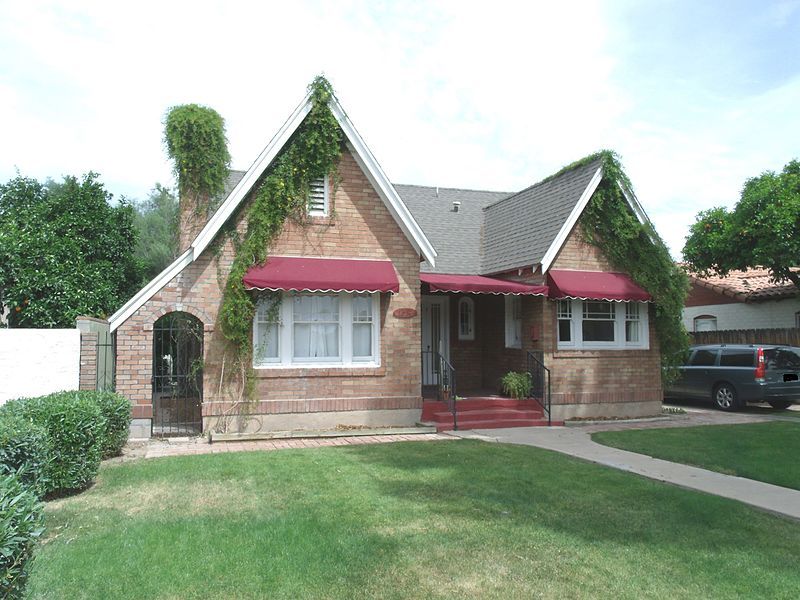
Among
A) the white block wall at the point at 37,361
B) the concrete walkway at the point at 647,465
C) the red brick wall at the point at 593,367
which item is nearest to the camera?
the concrete walkway at the point at 647,465

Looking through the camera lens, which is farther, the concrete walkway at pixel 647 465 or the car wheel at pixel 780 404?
the car wheel at pixel 780 404

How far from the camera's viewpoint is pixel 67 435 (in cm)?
775

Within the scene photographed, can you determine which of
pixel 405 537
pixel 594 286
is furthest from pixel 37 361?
pixel 594 286

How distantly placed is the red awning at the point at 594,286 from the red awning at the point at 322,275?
3843 millimetres

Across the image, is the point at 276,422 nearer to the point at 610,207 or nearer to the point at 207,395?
the point at 207,395

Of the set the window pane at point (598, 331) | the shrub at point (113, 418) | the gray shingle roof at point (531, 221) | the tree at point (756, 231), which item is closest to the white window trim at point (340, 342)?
the shrub at point (113, 418)

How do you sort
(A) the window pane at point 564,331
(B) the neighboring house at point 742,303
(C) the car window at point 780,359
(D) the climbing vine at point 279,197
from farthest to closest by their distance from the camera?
(B) the neighboring house at point 742,303, (C) the car window at point 780,359, (A) the window pane at point 564,331, (D) the climbing vine at point 279,197

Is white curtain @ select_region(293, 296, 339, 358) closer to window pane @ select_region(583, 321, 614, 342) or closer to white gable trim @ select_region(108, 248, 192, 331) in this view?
white gable trim @ select_region(108, 248, 192, 331)

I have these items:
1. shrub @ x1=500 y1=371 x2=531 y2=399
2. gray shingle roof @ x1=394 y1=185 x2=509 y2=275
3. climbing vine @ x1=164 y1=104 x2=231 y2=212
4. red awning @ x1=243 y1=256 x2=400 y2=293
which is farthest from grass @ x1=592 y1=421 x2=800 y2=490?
climbing vine @ x1=164 y1=104 x2=231 y2=212

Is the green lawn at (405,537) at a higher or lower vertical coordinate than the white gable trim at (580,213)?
lower

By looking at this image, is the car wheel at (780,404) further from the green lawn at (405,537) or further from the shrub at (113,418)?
the shrub at (113,418)

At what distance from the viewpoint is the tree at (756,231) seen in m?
18.3

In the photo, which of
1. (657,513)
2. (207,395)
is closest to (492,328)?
(207,395)

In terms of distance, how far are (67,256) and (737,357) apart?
61.9 feet
